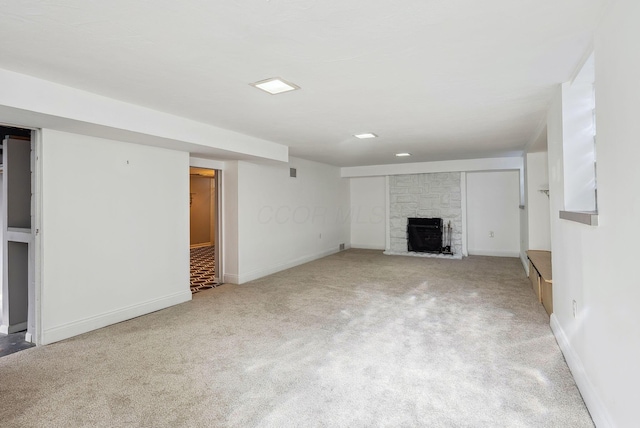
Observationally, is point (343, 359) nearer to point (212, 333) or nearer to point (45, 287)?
point (212, 333)

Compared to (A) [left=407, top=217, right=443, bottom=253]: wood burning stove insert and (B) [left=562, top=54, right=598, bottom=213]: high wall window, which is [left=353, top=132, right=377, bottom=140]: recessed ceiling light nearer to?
(B) [left=562, top=54, right=598, bottom=213]: high wall window

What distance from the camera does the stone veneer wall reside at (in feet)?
25.2

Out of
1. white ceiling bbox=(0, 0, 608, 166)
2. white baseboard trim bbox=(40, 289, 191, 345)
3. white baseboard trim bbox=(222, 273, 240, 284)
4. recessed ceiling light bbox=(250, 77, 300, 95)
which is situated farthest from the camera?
white baseboard trim bbox=(222, 273, 240, 284)

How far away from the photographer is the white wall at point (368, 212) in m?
8.77

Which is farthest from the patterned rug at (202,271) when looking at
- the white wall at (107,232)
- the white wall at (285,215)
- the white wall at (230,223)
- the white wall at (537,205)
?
the white wall at (537,205)

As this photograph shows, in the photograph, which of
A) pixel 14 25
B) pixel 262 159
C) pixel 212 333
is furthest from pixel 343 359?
pixel 262 159

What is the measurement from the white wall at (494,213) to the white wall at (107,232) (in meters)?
6.35

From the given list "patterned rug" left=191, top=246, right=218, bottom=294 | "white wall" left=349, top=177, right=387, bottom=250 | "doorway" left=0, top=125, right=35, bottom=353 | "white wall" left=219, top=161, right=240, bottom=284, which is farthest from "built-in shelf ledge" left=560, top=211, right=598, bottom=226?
"white wall" left=349, top=177, right=387, bottom=250

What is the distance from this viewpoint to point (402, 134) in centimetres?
445

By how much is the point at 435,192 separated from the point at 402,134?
386cm

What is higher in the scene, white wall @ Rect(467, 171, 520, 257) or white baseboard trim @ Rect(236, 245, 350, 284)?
white wall @ Rect(467, 171, 520, 257)

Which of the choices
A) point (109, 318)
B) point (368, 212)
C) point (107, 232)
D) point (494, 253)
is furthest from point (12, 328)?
point (494, 253)

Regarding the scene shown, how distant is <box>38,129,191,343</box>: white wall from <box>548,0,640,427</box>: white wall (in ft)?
13.2

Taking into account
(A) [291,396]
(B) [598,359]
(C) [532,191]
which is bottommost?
(A) [291,396]
